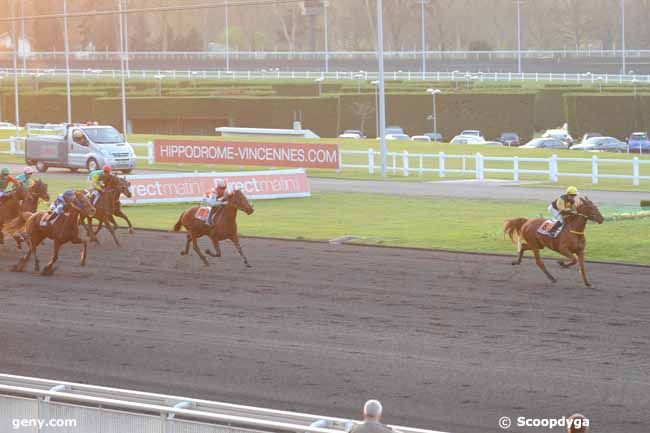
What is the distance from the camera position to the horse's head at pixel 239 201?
20.1 metres

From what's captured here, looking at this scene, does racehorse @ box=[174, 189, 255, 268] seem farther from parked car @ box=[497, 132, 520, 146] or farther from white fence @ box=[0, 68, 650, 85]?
white fence @ box=[0, 68, 650, 85]

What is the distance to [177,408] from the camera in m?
8.96

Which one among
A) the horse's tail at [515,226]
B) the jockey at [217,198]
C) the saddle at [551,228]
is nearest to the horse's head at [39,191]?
the jockey at [217,198]

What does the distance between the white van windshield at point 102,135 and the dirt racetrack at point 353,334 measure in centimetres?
1961

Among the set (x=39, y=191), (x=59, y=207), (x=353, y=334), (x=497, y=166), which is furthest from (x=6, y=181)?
(x=497, y=166)

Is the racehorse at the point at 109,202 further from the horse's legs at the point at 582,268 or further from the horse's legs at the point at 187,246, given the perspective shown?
the horse's legs at the point at 582,268

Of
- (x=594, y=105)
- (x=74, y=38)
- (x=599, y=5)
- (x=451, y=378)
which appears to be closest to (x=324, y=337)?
(x=451, y=378)

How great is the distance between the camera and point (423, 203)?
32.3 meters

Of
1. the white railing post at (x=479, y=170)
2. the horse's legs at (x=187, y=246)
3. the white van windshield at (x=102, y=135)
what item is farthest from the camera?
the white van windshield at (x=102, y=135)

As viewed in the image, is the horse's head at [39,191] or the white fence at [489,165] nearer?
the horse's head at [39,191]

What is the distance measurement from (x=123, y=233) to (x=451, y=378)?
14.5 meters

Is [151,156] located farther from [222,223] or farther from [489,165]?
[222,223]

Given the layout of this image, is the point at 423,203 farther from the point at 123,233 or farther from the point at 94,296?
the point at 94,296

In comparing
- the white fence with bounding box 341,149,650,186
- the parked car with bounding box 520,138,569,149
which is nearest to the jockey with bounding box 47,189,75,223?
the white fence with bounding box 341,149,650,186
